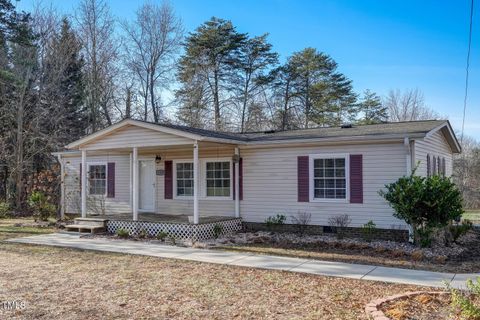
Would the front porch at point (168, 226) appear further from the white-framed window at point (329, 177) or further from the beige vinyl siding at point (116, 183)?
the white-framed window at point (329, 177)

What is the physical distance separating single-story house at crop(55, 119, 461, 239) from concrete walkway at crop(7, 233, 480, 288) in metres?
1.82

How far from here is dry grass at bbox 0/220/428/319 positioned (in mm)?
4848

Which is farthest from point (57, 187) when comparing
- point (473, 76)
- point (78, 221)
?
point (473, 76)

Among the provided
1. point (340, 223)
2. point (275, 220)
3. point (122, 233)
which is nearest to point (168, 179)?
point (122, 233)

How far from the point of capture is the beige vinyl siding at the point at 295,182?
10.5 meters

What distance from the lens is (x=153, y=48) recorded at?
26.5 metres

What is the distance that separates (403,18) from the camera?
514 inches


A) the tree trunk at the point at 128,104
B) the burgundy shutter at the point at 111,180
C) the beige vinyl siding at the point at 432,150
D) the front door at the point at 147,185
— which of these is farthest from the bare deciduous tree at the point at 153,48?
the beige vinyl siding at the point at 432,150

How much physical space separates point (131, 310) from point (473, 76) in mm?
11872

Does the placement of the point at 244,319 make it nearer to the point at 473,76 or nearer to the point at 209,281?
the point at 209,281

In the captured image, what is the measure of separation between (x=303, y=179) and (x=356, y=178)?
149 cm

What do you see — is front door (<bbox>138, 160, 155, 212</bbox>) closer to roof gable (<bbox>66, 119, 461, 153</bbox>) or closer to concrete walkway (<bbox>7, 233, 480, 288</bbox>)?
roof gable (<bbox>66, 119, 461, 153</bbox>)

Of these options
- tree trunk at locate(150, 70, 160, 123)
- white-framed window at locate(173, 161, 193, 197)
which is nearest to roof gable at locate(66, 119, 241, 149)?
white-framed window at locate(173, 161, 193, 197)

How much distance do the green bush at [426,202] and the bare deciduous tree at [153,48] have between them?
19.7 m
